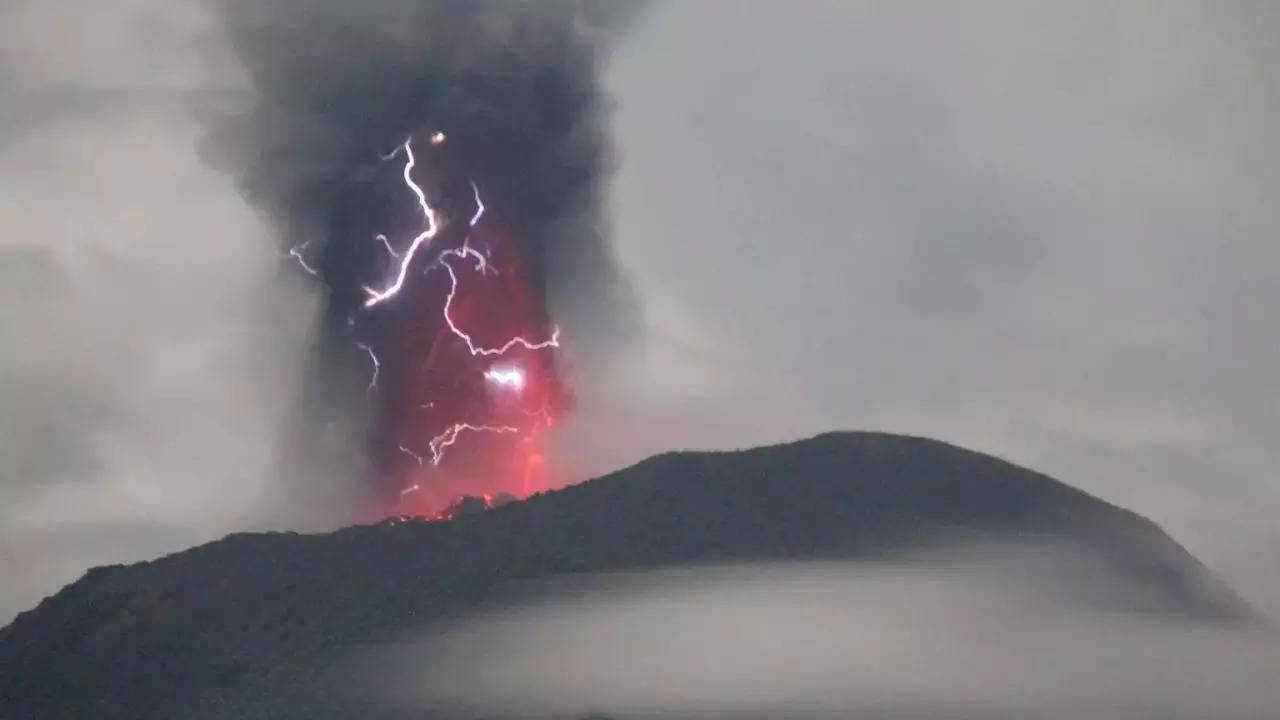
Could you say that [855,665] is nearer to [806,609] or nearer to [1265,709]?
[806,609]

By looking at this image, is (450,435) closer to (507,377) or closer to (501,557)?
(507,377)

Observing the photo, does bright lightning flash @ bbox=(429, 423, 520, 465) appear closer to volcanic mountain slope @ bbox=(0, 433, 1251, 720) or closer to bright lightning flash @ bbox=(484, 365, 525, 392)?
bright lightning flash @ bbox=(484, 365, 525, 392)

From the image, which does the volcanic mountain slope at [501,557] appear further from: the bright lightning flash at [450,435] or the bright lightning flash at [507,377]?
the bright lightning flash at [507,377]

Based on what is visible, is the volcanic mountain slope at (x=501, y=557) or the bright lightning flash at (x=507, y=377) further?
the bright lightning flash at (x=507, y=377)

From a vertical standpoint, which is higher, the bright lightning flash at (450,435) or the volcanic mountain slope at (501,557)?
the bright lightning flash at (450,435)

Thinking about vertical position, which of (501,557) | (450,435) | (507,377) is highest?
(507,377)

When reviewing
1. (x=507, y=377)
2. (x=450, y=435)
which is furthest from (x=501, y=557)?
(x=507, y=377)

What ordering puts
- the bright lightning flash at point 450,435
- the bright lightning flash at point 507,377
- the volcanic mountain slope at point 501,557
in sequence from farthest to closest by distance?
the bright lightning flash at point 507,377 < the bright lightning flash at point 450,435 < the volcanic mountain slope at point 501,557

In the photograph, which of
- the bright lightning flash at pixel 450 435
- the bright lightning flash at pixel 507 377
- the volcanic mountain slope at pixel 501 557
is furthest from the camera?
the bright lightning flash at pixel 507 377
